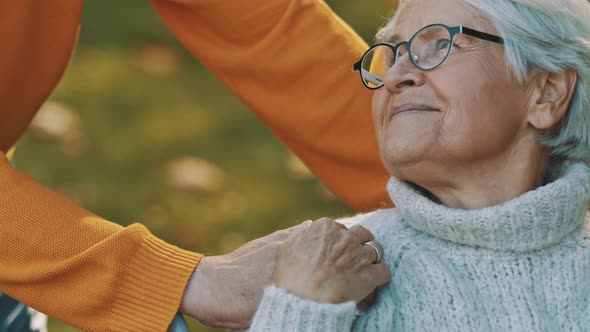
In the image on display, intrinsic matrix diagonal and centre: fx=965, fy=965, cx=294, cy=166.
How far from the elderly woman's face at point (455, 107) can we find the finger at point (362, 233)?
0.15 m

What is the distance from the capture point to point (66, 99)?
17.0ft

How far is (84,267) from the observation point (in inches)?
80.7

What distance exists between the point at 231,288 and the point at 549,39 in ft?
2.83

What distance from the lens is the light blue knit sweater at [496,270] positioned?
199 cm

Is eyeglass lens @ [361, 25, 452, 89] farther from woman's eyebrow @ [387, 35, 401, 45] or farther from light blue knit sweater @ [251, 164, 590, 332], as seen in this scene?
light blue knit sweater @ [251, 164, 590, 332]

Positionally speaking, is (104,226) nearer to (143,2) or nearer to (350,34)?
(350,34)

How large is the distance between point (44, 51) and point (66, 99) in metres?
2.85

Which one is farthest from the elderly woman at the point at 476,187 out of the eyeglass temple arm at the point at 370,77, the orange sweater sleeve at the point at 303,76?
the orange sweater sleeve at the point at 303,76

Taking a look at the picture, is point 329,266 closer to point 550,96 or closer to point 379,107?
point 379,107

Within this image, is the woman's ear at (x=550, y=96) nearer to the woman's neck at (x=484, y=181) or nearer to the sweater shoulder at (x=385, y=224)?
the woman's neck at (x=484, y=181)

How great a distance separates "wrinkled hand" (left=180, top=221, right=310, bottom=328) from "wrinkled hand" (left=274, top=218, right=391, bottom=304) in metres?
0.05

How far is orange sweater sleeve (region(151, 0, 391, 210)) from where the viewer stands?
260 cm

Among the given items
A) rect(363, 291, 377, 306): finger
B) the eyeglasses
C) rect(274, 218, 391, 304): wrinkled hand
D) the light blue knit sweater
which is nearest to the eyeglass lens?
the eyeglasses

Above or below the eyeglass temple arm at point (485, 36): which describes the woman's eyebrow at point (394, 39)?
below
